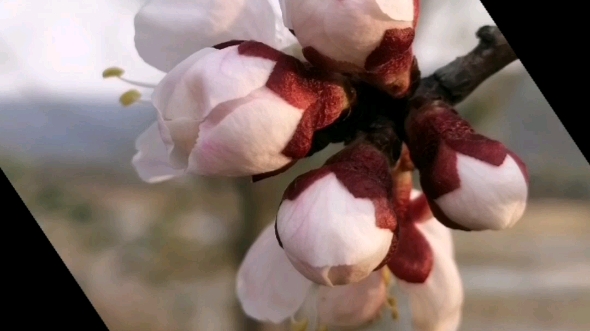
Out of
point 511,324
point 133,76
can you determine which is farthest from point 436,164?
point 511,324

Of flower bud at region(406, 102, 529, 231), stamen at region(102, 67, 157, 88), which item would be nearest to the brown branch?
flower bud at region(406, 102, 529, 231)

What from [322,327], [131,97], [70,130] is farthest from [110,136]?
[322,327]

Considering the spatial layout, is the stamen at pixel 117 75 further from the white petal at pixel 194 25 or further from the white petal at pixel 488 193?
the white petal at pixel 488 193

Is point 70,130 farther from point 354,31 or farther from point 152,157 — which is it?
point 354,31

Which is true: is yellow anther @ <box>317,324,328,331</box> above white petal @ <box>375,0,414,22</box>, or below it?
below

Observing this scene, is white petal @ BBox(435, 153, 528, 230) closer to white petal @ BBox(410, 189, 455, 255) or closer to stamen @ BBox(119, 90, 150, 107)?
white petal @ BBox(410, 189, 455, 255)
